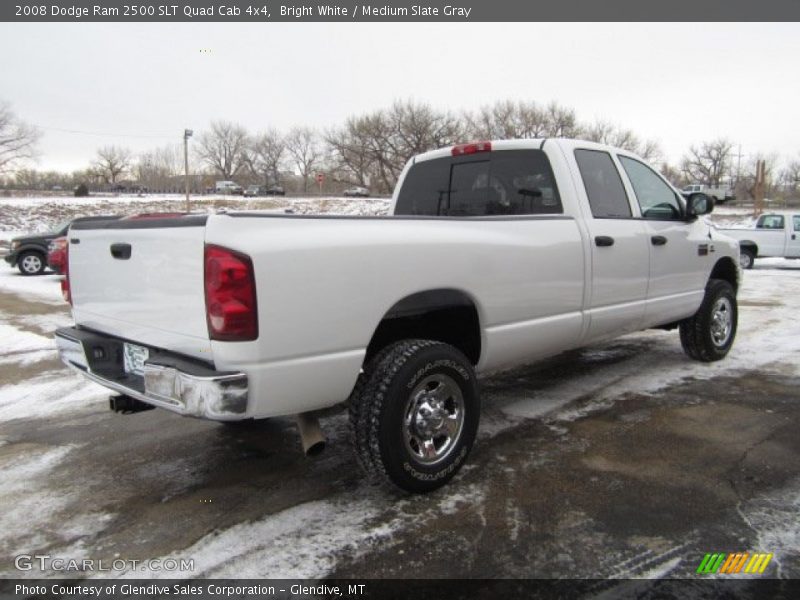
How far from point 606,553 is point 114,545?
2.24 meters

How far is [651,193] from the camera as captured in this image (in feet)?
16.1

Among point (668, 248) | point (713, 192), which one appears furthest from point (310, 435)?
point (713, 192)

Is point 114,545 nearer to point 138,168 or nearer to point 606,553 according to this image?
point 606,553

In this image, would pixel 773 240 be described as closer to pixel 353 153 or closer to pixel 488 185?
pixel 488 185

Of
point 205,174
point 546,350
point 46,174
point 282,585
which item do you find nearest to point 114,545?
point 282,585

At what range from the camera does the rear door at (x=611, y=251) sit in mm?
4098

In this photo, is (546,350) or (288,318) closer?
(288,318)

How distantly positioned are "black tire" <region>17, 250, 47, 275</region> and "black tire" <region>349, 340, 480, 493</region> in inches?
607

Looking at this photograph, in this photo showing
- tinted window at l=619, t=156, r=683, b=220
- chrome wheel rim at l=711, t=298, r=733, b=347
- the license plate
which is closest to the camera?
the license plate

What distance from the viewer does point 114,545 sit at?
270 centimetres

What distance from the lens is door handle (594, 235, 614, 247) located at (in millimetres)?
4028

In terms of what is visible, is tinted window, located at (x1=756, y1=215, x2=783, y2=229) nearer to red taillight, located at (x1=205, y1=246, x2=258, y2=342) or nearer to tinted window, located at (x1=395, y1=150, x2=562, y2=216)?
tinted window, located at (x1=395, y1=150, x2=562, y2=216)

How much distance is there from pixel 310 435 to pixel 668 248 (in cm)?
343

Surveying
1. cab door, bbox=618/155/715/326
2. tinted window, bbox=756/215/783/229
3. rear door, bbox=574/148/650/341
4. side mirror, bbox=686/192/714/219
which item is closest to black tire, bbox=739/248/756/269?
tinted window, bbox=756/215/783/229
